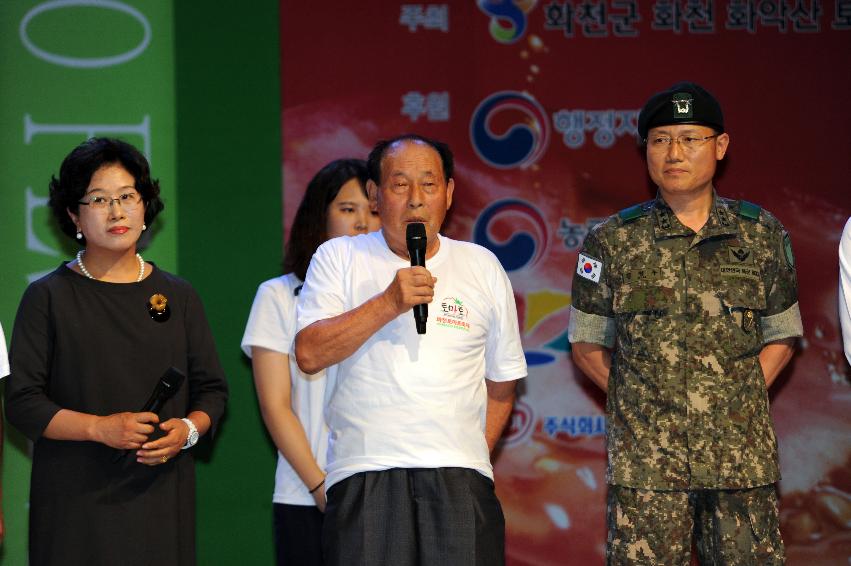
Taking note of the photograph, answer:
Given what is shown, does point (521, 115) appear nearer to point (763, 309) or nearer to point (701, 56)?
point (701, 56)

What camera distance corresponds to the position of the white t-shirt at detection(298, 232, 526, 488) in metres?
2.62

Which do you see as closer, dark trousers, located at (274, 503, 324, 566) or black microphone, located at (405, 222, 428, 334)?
black microphone, located at (405, 222, 428, 334)

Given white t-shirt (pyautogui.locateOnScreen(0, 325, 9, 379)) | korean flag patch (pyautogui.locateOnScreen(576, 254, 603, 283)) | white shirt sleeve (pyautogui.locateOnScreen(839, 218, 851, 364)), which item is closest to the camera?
white shirt sleeve (pyautogui.locateOnScreen(839, 218, 851, 364))

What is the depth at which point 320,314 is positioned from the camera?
9.02 feet

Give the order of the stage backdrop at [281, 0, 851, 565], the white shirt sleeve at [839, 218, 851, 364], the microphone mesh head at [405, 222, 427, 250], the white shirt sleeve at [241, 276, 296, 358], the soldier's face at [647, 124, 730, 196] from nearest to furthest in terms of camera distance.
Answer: the microphone mesh head at [405, 222, 427, 250] → the white shirt sleeve at [839, 218, 851, 364] → the soldier's face at [647, 124, 730, 196] → the white shirt sleeve at [241, 276, 296, 358] → the stage backdrop at [281, 0, 851, 565]

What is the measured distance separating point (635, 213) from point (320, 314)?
111cm

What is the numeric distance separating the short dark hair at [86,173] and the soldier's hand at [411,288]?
0.97 metres

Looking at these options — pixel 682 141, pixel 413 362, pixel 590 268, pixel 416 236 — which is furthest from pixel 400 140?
pixel 682 141

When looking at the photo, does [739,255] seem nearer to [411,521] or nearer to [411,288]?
[411,288]

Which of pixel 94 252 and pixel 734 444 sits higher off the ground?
pixel 94 252

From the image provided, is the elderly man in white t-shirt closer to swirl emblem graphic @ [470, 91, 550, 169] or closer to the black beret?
the black beret

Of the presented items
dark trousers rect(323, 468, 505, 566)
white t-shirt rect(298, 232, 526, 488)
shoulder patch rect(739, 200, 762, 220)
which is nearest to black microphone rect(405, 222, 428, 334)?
white t-shirt rect(298, 232, 526, 488)

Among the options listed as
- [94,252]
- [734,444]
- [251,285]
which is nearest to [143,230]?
[94,252]

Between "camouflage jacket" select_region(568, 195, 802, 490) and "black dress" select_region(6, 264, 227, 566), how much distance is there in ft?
4.19
